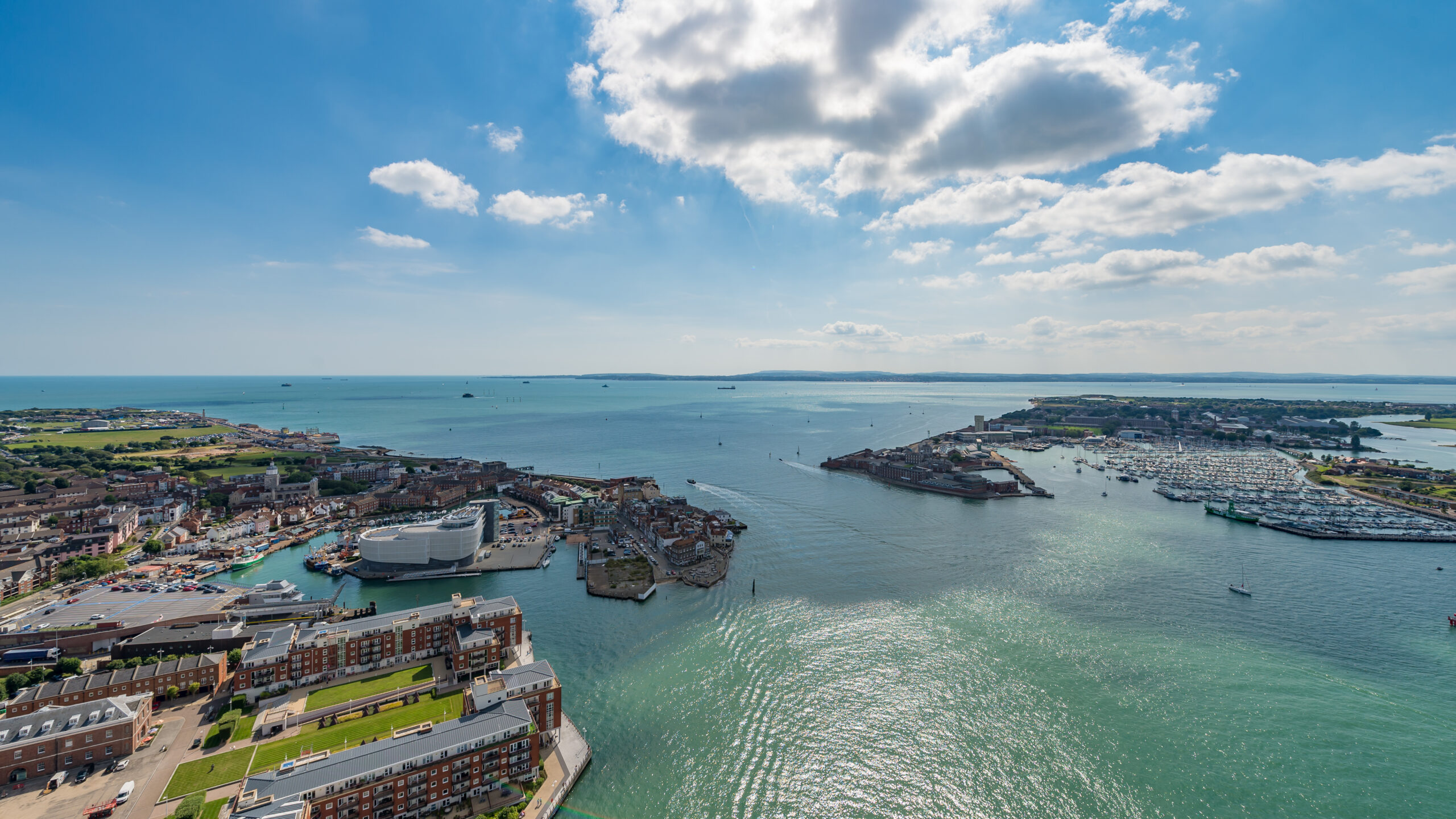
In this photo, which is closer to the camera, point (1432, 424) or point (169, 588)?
point (169, 588)

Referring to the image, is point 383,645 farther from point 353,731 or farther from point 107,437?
point 107,437

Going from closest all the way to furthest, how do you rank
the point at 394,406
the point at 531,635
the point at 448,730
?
1. the point at 448,730
2. the point at 531,635
3. the point at 394,406

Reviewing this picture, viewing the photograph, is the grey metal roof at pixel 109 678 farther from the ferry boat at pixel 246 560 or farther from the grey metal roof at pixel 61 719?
the ferry boat at pixel 246 560

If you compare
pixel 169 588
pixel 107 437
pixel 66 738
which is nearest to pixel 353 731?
pixel 66 738

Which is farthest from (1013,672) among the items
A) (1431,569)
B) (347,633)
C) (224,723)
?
(1431,569)

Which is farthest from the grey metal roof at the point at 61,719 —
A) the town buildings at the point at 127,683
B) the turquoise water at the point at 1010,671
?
the turquoise water at the point at 1010,671

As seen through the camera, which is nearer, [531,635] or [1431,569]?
[531,635]

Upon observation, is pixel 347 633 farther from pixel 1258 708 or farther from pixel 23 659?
pixel 1258 708
